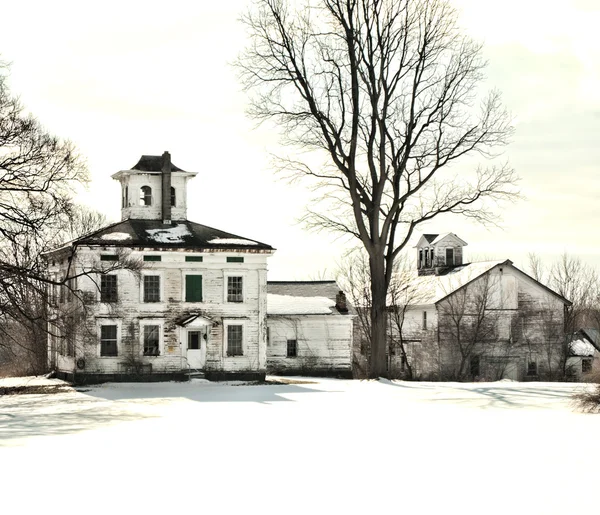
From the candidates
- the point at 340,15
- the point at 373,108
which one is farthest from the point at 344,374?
the point at 340,15

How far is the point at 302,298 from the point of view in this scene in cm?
4991

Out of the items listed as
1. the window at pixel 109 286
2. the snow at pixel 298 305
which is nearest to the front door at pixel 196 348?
the window at pixel 109 286

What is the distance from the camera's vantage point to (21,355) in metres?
52.5

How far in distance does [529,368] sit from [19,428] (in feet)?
158

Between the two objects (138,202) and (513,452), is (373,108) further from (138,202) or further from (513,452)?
(513,452)

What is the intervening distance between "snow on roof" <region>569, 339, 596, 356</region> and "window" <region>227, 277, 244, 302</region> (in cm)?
3364

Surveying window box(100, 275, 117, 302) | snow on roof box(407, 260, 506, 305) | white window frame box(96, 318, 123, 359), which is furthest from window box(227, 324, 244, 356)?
snow on roof box(407, 260, 506, 305)

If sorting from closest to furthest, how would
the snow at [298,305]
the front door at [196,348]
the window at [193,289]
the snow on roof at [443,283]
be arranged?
1. the front door at [196,348]
2. the window at [193,289]
3. the snow at [298,305]
4. the snow on roof at [443,283]

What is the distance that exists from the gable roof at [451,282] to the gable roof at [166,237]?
25.1 meters

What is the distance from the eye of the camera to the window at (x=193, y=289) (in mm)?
39219

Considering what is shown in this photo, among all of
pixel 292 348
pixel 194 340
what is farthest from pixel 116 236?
pixel 292 348

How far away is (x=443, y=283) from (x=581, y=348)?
11043mm

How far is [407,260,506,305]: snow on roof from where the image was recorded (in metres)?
64.2

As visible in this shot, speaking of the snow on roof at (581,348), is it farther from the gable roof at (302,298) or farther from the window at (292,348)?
the window at (292,348)
